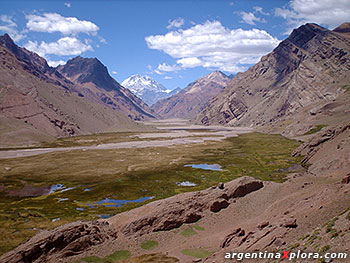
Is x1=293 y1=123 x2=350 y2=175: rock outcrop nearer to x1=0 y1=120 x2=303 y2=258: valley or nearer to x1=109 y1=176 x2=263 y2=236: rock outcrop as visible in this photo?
x1=0 y1=120 x2=303 y2=258: valley

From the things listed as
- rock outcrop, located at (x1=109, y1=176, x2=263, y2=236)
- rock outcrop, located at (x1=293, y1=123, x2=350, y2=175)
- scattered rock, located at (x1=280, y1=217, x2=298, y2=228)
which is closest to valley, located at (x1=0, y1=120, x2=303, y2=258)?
rock outcrop, located at (x1=293, y1=123, x2=350, y2=175)

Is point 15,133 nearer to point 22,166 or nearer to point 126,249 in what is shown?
point 22,166

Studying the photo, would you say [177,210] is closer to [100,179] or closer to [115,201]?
[115,201]

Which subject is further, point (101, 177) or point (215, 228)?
point (101, 177)

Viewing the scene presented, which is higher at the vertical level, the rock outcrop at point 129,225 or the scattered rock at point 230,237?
the rock outcrop at point 129,225

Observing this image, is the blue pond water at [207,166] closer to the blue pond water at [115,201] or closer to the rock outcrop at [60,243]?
the blue pond water at [115,201]

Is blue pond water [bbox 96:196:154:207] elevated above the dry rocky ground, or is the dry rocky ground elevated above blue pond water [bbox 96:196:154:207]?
the dry rocky ground

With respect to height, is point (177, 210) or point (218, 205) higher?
point (177, 210)

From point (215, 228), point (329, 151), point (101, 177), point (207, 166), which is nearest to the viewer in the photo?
point (215, 228)

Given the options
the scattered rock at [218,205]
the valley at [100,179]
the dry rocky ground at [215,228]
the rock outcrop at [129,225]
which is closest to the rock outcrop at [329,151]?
the valley at [100,179]

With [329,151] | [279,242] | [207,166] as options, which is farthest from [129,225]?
[329,151]

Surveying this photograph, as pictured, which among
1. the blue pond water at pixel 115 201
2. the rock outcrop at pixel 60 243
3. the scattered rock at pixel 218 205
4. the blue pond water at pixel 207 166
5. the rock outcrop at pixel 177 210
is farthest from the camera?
the blue pond water at pixel 207 166

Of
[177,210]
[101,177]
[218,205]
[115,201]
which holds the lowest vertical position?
[115,201]

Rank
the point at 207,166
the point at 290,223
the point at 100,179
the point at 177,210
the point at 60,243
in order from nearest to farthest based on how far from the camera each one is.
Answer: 1. the point at 290,223
2. the point at 60,243
3. the point at 177,210
4. the point at 100,179
5. the point at 207,166
